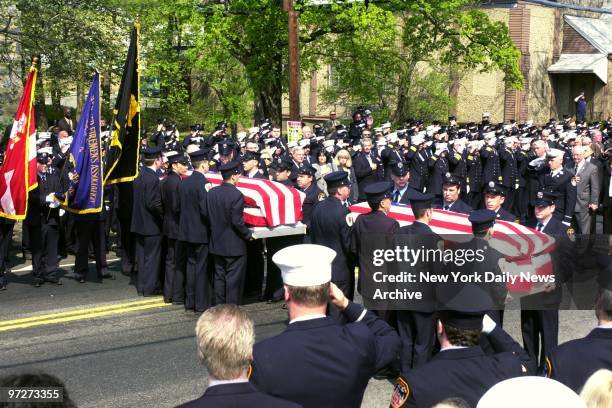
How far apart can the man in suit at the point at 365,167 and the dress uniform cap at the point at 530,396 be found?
12.9 m

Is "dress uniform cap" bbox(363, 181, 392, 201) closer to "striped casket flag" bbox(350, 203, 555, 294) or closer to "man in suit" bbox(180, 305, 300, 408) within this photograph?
"striped casket flag" bbox(350, 203, 555, 294)

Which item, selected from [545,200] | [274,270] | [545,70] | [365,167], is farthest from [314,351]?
[545,70]

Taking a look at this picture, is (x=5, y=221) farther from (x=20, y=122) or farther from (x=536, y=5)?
(x=536, y=5)

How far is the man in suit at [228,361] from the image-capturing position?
3188 mm

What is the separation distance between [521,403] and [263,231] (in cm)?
738

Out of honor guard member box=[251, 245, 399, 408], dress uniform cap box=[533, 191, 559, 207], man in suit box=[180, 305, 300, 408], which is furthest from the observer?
dress uniform cap box=[533, 191, 559, 207]

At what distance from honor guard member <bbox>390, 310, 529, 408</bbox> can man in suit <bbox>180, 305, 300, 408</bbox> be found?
2.25ft

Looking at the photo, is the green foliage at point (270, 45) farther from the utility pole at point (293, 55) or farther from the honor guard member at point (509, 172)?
the honor guard member at point (509, 172)

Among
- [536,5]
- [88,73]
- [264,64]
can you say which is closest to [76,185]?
[88,73]

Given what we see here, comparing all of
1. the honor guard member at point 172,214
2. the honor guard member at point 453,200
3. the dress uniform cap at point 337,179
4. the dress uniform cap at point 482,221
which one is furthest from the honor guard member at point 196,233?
the dress uniform cap at point 482,221

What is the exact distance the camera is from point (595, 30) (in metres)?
39.4

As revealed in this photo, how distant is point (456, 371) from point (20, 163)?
822 centimetres

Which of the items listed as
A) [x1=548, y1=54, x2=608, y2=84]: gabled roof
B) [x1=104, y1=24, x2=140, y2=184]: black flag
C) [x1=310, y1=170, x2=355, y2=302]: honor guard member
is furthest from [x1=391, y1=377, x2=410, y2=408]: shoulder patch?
[x1=548, y1=54, x2=608, y2=84]: gabled roof

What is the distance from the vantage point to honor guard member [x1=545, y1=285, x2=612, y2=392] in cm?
434
